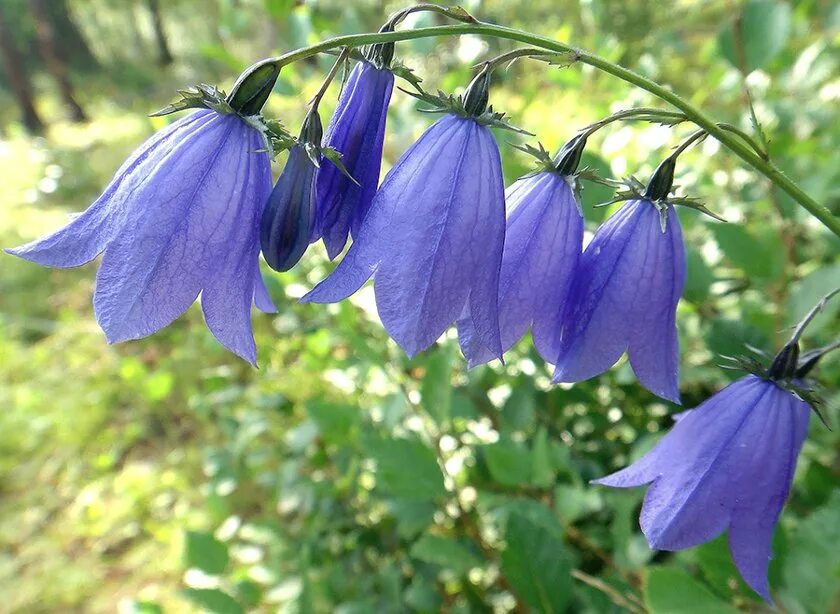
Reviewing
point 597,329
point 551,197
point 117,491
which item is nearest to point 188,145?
point 551,197

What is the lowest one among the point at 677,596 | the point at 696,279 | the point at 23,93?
the point at 23,93

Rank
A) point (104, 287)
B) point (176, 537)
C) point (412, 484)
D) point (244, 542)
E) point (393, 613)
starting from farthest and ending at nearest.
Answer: point (176, 537) < point (244, 542) < point (393, 613) < point (412, 484) < point (104, 287)

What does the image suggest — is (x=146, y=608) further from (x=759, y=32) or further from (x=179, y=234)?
(x=759, y=32)

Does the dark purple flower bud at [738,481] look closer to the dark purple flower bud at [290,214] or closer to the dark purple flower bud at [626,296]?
the dark purple flower bud at [626,296]

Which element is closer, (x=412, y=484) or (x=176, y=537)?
(x=412, y=484)

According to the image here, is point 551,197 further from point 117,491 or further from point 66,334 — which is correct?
point 66,334

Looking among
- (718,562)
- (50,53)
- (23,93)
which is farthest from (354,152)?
(23,93)
